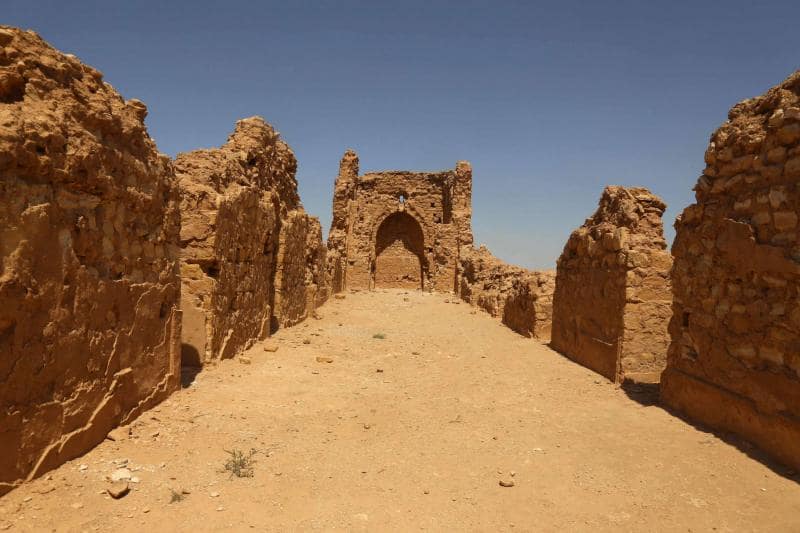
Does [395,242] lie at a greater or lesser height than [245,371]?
greater

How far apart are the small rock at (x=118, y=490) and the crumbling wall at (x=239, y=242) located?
3.02m

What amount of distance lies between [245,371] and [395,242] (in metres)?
17.6

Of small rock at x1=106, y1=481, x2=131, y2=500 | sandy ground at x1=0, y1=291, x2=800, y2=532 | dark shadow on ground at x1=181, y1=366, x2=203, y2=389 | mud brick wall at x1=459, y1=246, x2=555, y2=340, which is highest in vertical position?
mud brick wall at x1=459, y1=246, x2=555, y2=340

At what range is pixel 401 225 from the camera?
2352 centimetres

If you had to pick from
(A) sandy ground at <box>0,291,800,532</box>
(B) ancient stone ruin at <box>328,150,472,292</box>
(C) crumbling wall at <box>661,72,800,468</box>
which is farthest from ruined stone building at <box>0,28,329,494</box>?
(B) ancient stone ruin at <box>328,150,472,292</box>

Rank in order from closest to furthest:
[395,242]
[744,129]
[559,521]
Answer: [559,521], [744,129], [395,242]

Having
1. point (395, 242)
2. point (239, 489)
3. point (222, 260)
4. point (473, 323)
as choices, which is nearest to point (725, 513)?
point (239, 489)

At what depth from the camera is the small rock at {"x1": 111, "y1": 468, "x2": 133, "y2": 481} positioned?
10.3 feet

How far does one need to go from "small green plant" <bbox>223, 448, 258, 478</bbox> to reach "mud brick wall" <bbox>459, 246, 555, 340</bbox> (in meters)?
7.05

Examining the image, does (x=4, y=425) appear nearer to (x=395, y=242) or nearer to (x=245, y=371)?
(x=245, y=371)

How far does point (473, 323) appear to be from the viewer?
1184 centimetres

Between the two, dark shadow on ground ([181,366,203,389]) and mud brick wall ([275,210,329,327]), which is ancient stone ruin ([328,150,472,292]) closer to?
mud brick wall ([275,210,329,327])

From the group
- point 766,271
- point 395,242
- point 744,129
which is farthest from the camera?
point 395,242

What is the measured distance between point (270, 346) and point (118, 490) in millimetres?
4705
